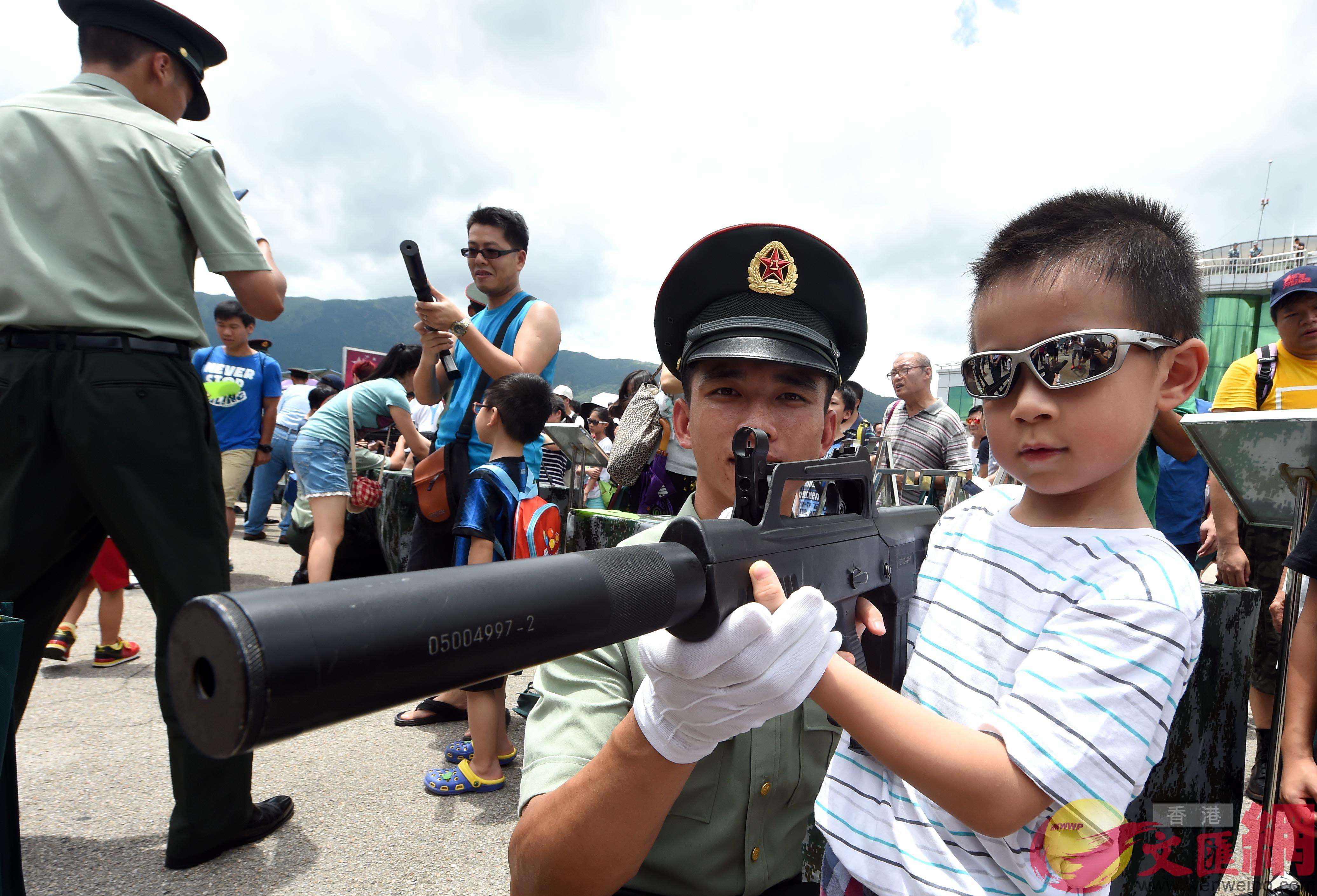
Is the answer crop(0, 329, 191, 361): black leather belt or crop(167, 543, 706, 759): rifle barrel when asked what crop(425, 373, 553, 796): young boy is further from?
crop(167, 543, 706, 759): rifle barrel

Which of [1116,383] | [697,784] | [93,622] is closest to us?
[1116,383]

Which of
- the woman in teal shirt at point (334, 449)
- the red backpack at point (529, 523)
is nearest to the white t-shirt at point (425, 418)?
the woman in teal shirt at point (334, 449)

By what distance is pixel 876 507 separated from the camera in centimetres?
170

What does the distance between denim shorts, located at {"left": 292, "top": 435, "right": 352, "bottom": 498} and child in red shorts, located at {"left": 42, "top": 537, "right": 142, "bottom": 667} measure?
1.35 m

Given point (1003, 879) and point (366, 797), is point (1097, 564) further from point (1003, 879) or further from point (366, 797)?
point (366, 797)

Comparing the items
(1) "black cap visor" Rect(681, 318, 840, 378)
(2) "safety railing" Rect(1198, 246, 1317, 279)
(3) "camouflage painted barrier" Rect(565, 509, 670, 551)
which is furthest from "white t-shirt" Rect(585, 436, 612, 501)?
(2) "safety railing" Rect(1198, 246, 1317, 279)

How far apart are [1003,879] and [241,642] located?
4.11 ft

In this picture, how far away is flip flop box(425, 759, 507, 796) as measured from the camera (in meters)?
3.38

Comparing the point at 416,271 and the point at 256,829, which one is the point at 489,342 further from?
the point at 256,829

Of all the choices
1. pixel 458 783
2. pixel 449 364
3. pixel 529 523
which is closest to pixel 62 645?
pixel 458 783

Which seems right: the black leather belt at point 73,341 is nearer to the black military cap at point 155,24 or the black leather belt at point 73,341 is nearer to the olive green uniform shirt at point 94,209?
the olive green uniform shirt at point 94,209

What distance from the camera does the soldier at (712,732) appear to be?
1.22 metres

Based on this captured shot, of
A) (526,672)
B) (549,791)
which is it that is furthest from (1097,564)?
(526,672)

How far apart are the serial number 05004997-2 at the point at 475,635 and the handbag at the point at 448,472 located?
3.33m
